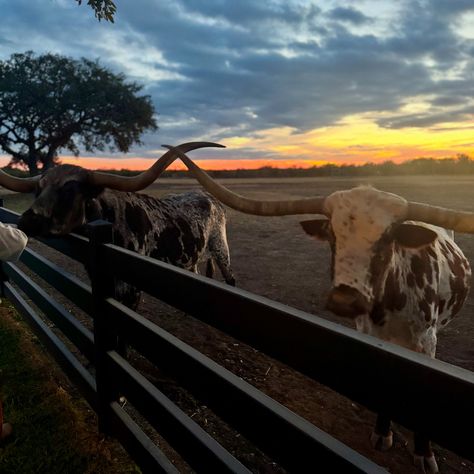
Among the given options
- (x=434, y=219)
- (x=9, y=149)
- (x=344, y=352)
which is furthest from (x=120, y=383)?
(x=9, y=149)

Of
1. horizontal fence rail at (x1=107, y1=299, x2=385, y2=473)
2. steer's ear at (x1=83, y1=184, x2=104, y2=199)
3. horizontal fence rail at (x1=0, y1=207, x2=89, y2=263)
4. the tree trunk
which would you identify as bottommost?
horizontal fence rail at (x1=107, y1=299, x2=385, y2=473)

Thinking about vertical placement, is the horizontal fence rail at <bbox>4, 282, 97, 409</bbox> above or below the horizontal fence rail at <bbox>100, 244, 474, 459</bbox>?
below

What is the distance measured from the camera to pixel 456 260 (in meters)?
4.20

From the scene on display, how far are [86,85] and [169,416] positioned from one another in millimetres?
33011

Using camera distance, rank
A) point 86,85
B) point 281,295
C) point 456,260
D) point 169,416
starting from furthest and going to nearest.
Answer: point 86,85 → point 281,295 → point 456,260 → point 169,416

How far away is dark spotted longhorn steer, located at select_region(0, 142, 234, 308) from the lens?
4.05 meters

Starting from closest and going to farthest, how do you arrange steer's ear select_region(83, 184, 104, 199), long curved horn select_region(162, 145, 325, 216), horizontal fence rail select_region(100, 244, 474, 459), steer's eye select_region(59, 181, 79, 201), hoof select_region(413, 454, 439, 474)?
horizontal fence rail select_region(100, 244, 474, 459) < hoof select_region(413, 454, 439, 474) < long curved horn select_region(162, 145, 325, 216) < steer's eye select_region(59, 181, 79, 201) < steer's ear select_region(83, 184, 104, 199)

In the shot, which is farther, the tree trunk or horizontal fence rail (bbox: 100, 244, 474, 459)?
the tree trunk

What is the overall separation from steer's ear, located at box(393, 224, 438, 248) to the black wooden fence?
5.86 ft

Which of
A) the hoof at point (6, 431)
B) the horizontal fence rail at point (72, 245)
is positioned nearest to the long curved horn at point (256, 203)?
the horizontal fence rail at point (72, 245)

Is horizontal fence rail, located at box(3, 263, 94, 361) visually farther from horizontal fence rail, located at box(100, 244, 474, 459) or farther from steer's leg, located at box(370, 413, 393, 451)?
steer's leg, located at box(370, 413, 393, 451)

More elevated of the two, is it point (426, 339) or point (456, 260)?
point (456, 260)

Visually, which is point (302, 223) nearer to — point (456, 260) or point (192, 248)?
point (456, 260)

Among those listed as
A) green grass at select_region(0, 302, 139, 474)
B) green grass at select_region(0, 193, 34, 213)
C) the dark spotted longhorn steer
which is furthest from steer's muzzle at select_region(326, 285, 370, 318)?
green grass at select_region(0, 193, 34, 213)
